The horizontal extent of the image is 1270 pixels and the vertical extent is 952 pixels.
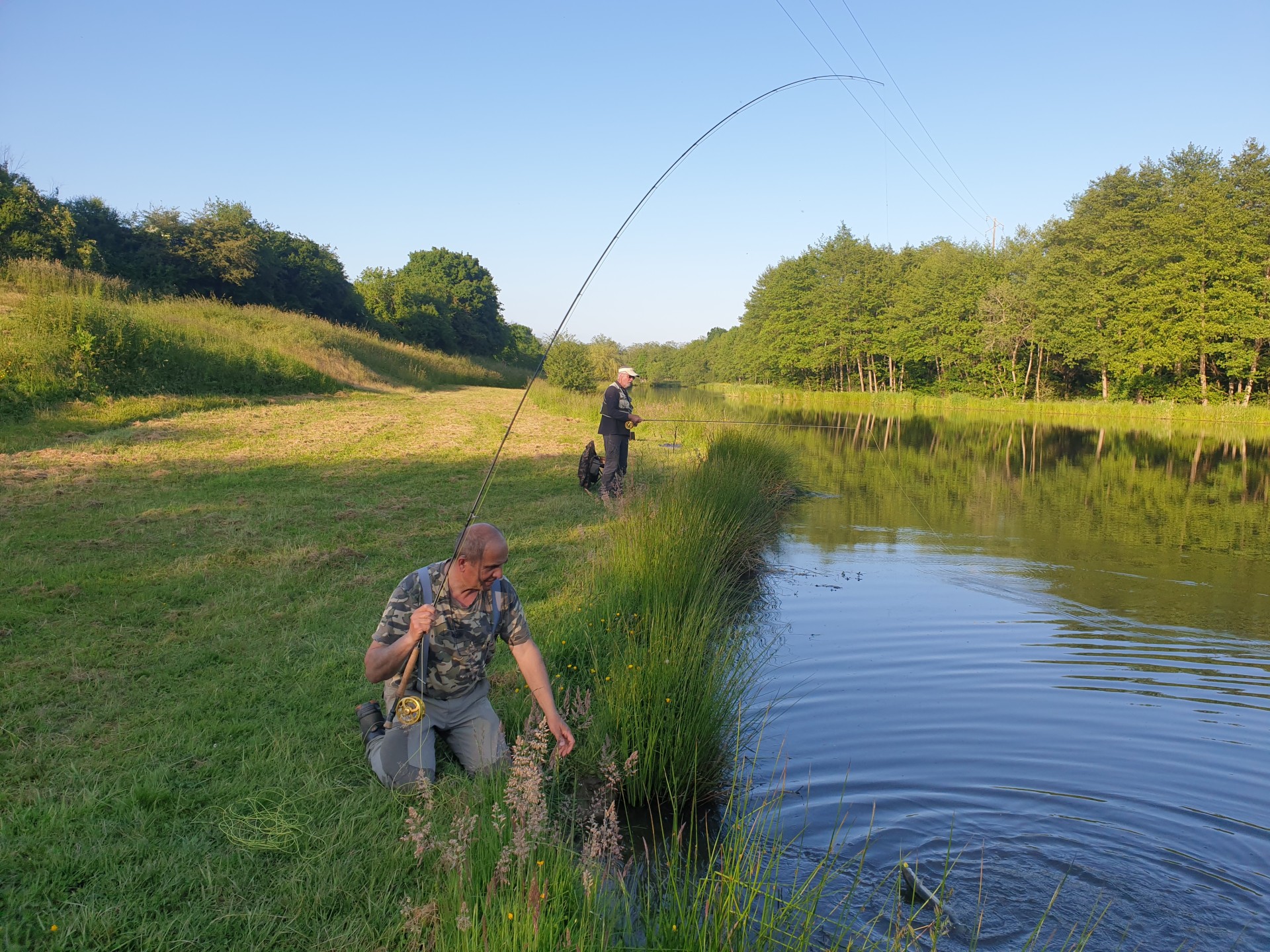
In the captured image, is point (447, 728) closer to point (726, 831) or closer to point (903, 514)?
point (726, 831)

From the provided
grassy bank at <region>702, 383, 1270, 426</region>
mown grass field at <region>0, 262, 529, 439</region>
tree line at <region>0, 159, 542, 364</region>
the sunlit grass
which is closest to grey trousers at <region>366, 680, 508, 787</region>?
mown grass field at <region>0, 262, 529, 439</region>

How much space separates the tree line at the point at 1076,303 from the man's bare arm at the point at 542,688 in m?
39.7

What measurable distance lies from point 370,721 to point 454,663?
0.53 m

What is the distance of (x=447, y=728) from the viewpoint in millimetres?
3984

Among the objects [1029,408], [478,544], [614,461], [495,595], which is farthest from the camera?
[1029,408]

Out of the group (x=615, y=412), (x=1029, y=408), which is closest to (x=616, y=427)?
(x=615, y=412)

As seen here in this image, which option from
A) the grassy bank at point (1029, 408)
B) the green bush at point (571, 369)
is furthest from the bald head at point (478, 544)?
the grassy bank at point (1029, 408)

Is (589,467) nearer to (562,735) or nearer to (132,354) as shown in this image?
(562,735)

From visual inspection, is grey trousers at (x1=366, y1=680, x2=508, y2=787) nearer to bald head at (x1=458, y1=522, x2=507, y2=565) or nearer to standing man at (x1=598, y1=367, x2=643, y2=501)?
bald head at (x1=458, y1=522, x2=507, y2=565)

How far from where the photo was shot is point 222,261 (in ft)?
111

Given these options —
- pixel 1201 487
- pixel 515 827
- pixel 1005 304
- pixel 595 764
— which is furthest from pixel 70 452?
pixel 1005 304

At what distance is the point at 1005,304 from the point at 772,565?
130ft

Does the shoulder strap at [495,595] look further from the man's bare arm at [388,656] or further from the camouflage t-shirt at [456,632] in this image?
the man's bare arm at [388,656]

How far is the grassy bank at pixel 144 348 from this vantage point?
1476cm
